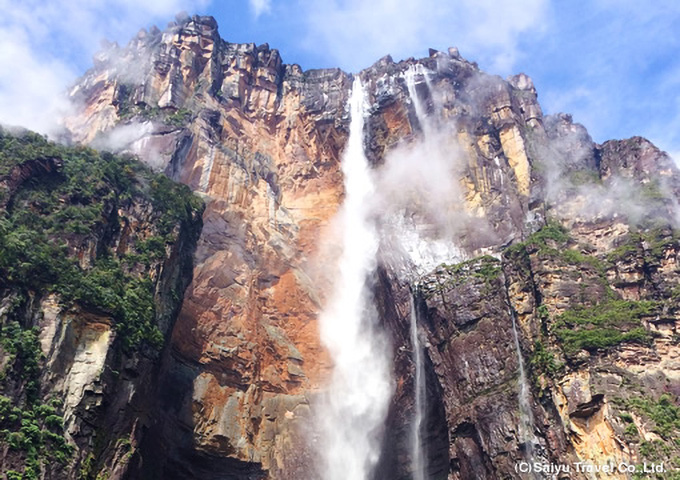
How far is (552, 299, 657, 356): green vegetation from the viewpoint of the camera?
2561 centimetres

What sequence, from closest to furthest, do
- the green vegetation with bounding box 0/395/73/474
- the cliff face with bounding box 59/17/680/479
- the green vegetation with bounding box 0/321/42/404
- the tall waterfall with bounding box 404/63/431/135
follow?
the green vegetation with bounding box 0/395/73/474
the green vegetation with bounding box 0/321/42/404
the cliff face with bounding box 59/17/680/479
the tall waterfall with bounding box 404/63/431/135

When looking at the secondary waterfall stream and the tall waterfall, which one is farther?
the tall waterfall

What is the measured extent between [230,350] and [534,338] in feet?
52.6

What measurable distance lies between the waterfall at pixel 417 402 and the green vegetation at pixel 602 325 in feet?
25.2

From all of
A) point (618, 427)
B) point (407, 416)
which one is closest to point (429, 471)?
point (407, 416)

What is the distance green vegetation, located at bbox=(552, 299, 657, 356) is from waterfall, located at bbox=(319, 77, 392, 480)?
439 inches

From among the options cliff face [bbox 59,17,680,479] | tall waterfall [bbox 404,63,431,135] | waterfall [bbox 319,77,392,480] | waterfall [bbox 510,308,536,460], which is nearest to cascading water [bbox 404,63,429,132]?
tall waterfall [bbox 404,63,431,135]

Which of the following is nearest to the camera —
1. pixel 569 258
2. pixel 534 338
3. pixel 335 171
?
pixel 534 338

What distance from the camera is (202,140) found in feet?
130

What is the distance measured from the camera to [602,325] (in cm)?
2659

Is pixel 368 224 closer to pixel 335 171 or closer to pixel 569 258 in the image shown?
pixel 335 171

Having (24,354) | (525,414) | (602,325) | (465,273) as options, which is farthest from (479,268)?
(24,354)

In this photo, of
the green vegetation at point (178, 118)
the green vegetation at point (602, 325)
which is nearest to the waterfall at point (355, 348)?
the green vegetation at point (602, 325)

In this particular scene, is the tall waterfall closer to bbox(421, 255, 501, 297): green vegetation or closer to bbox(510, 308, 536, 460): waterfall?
bbox(421, 255, 501, 297): green vegetation
